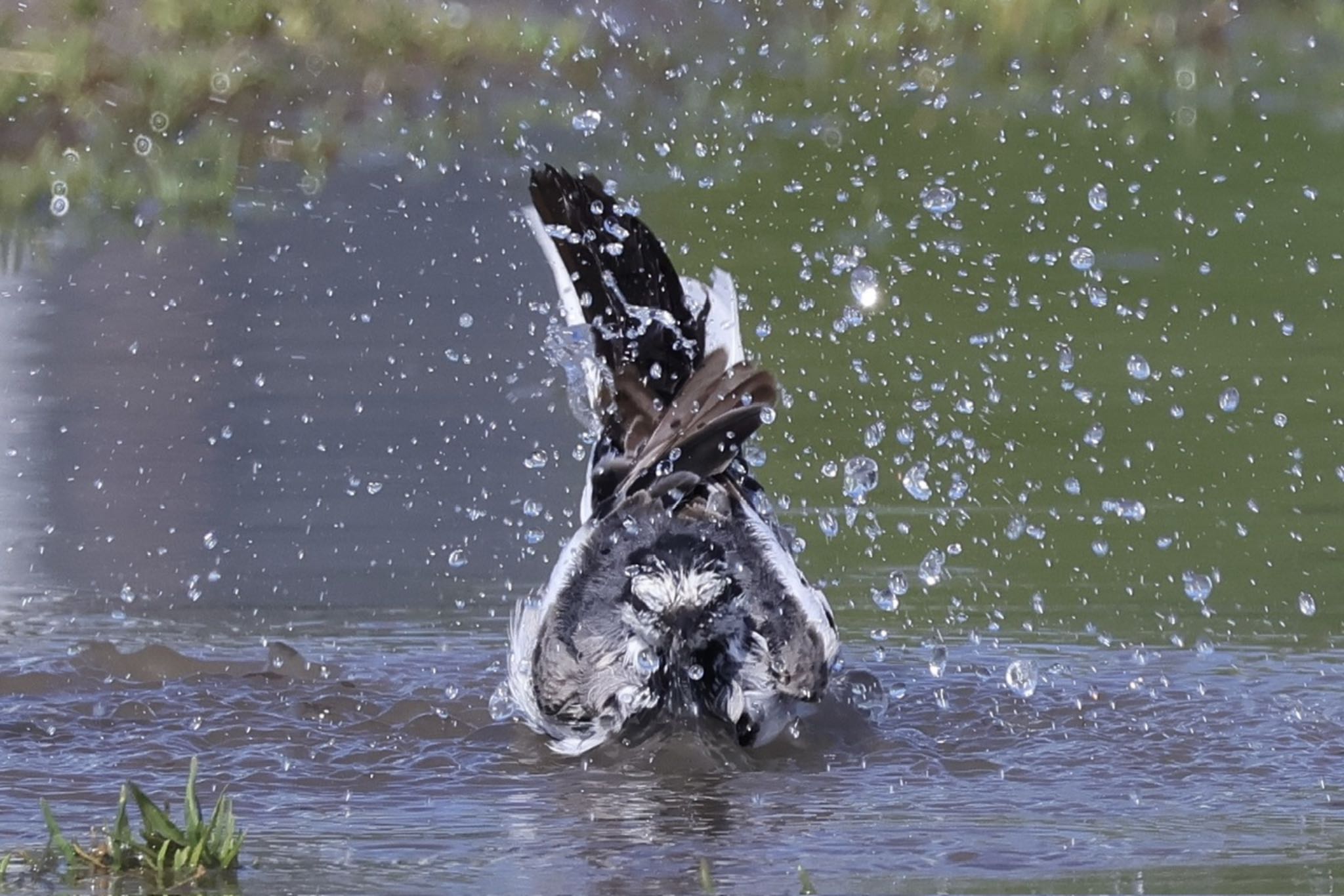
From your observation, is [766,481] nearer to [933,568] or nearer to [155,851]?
[933,568]

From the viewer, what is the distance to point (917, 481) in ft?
25.9

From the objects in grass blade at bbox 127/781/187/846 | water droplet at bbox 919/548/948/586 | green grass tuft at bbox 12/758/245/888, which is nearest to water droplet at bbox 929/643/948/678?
water droplet at bbox 919/548/948/586

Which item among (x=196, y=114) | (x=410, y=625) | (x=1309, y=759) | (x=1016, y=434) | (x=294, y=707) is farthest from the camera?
(x=196, y=114)

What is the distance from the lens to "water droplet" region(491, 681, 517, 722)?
19.0ft

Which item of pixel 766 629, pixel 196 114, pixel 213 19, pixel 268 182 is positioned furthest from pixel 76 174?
pixel 766 629

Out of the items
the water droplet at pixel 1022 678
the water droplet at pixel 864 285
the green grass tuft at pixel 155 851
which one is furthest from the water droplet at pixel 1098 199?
the green grass tuft at pixel 155 851

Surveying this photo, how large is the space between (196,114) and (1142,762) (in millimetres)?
11478

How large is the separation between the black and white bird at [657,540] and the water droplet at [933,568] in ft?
3.18

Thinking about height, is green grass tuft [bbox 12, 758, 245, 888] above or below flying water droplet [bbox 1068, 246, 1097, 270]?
below

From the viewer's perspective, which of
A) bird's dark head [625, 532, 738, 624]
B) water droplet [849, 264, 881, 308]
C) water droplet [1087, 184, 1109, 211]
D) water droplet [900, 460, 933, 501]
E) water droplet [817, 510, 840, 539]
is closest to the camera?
bird's dark head [625, 532, 738, 624]

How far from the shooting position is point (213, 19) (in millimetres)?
16953

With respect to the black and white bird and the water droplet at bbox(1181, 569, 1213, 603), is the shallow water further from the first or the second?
the black and white bird

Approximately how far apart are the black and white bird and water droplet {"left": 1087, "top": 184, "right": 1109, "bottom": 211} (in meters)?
5.44

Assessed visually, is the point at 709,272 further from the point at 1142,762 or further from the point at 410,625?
the point at 1142,762
